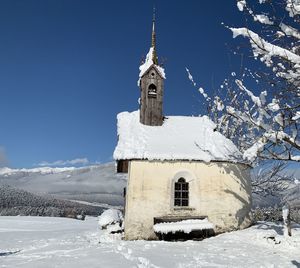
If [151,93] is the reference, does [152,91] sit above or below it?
above

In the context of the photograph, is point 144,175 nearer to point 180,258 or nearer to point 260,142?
point 180,258

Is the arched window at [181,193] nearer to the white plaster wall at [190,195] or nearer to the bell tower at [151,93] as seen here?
the white plaster wall at [190,195]

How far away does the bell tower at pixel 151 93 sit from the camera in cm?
2106

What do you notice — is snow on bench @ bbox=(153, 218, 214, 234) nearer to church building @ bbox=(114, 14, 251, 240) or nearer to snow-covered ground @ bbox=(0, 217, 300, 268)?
church building @ bbox=(114, 14, 251, 240)

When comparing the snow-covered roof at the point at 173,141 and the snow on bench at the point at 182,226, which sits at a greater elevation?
the snow-covered roof at the point at 173,141

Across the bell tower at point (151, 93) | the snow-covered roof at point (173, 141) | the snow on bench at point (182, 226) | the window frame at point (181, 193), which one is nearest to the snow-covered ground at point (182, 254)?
the snow on bench at point (182, 226)

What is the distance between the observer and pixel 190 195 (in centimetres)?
1781

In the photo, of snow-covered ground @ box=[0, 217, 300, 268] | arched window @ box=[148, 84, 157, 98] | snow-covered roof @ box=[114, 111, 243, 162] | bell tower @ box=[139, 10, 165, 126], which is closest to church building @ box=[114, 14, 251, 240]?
snow-covered roof @ box=[114, 111, 243, 162]

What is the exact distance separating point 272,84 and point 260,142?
1512 millimetres

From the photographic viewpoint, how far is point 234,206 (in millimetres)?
18062

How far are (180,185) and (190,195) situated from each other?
672mm

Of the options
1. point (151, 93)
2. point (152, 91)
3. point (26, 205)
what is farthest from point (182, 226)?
point (26, 205)

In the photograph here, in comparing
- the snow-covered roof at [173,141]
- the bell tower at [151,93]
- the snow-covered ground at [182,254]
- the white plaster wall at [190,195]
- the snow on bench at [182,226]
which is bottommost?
the snow-covered ground at [182,254]

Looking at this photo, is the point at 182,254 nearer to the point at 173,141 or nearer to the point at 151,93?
the point at 173,141
